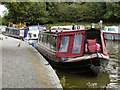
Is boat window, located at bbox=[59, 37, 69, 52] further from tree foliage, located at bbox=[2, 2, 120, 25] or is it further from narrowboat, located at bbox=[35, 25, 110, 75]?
tree foliage, located at bbox=[2, 2, 120, 25]

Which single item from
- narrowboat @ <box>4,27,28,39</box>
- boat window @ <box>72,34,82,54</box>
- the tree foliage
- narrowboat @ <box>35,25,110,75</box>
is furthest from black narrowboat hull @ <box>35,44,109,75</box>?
the tree foliage

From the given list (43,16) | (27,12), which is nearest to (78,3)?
(43,16)

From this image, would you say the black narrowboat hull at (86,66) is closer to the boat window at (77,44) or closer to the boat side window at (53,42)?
the boat window at (77,44)

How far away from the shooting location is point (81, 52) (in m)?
9.90

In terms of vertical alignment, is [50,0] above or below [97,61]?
above

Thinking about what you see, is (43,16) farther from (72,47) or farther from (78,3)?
(72,47)

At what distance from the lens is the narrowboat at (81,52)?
30.8 ft

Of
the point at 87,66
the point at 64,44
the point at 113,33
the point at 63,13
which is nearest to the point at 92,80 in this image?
the point at 87,66

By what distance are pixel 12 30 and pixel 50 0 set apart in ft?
55.1

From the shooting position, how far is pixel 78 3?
49.0 m

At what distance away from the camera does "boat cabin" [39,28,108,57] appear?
9.93 metres

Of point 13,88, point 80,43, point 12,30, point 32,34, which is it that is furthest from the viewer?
point 12,30

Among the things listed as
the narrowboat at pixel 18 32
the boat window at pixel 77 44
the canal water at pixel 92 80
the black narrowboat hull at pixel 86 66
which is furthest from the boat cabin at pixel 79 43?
the narrowboat at pixel 18 32

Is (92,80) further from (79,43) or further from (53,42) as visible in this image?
(53,42)
